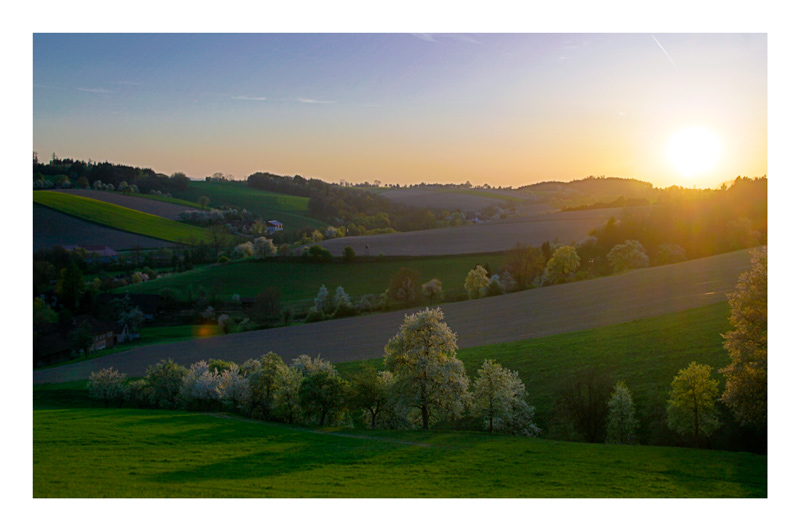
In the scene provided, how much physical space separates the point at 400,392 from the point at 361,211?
20087mm

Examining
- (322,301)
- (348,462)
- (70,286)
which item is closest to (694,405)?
(348,462)

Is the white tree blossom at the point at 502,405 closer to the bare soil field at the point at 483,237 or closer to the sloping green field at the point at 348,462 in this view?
the sloping green field at the point at 348,462

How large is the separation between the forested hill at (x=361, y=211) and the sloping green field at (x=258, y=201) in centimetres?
59

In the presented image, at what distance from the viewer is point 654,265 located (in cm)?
3123

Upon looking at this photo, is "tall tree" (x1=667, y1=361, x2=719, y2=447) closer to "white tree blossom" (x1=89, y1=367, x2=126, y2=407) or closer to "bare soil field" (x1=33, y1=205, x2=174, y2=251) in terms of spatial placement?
"bare soil field" (x1=33, y1=205, x2=174, y2=251)

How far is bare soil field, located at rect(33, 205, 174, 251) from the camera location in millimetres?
15720

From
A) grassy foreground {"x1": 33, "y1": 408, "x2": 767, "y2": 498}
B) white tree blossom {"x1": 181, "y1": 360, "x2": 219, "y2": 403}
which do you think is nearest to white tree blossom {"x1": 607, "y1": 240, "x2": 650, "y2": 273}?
grassy foreground {"x1": 33, "y1": 408, "x2": 767, "y2": 498}

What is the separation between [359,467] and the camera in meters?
11.4

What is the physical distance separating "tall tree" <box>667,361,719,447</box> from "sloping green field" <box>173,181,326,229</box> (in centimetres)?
2018

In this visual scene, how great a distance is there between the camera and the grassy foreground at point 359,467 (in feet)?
33.8

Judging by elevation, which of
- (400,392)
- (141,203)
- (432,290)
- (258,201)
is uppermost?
(258,201)

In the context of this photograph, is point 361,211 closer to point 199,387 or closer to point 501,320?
point 501,320
